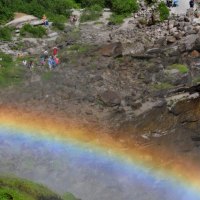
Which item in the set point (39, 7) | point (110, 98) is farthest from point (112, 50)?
point (39, 7)

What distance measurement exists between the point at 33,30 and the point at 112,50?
8744 millimetres

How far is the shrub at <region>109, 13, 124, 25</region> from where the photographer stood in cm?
4878

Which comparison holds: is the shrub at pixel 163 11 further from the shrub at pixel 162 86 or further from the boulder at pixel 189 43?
the shrub at pixel 162 86

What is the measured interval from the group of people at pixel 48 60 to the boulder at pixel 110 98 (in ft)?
21.1

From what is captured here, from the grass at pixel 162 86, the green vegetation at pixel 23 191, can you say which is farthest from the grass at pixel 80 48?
the green vegetation at pixel 23 191

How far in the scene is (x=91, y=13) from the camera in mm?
50688

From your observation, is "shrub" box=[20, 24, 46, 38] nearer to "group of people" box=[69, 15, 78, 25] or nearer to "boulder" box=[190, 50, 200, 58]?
"group of people" box=[69, 15, 78, 25]

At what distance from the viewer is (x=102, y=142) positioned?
32.0m

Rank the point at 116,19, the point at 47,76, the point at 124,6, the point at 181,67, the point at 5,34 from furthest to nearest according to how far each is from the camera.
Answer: the point at 124,6
the point at 116,19
the point at 5,34
the point at 47,76
the point at 181,67

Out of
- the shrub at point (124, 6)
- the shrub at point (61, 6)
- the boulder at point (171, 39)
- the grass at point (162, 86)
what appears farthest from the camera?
the shrub at point (61, 6)

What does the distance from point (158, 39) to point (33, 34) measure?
11184mm

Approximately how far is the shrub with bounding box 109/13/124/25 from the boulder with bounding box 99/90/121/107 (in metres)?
13.1

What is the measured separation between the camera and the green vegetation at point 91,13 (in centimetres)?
5028

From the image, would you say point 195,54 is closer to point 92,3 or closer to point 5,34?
point 92,3
